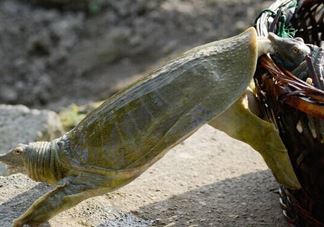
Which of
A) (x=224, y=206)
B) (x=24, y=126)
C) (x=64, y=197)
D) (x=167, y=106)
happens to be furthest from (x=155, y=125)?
(x=24, y=126)

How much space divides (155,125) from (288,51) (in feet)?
1.46

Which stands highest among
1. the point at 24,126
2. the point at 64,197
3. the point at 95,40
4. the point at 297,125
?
the point at 297,125

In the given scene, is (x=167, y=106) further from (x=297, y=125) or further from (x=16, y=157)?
(x=16, y=157)

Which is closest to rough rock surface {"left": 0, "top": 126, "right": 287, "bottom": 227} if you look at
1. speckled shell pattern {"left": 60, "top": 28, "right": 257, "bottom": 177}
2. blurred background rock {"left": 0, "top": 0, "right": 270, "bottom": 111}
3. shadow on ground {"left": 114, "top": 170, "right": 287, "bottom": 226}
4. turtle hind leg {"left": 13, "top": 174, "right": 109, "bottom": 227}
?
shadow on ground {"left": 114, "top": 170, "right": 287, "bottom": 226}

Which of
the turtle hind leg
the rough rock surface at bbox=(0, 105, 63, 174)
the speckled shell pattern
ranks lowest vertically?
the rough rock surface at bbox=(0, 105, 63, 174)

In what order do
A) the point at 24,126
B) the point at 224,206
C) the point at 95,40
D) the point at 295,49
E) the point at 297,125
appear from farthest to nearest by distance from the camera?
the point at 95,40
the point at 24,126
the point at 224,206
the point at 295,49
the point at 297,125

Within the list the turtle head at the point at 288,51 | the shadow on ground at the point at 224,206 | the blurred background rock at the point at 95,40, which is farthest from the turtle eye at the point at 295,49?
the blurred background rock at the point at 95,40

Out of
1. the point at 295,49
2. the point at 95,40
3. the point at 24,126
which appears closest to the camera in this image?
the point at 295,49

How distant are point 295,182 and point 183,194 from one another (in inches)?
21.9

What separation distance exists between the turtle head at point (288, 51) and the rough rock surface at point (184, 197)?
1.73ft

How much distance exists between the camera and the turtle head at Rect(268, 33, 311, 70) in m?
2.12

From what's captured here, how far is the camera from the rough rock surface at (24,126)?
3.11m

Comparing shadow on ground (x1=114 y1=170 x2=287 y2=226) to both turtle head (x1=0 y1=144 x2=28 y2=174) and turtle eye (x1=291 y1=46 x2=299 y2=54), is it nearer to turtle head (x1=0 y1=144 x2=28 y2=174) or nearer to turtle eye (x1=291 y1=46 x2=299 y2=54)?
turtle head (x1=0 y1=144 x2=28 y2=174)

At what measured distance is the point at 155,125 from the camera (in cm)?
205
